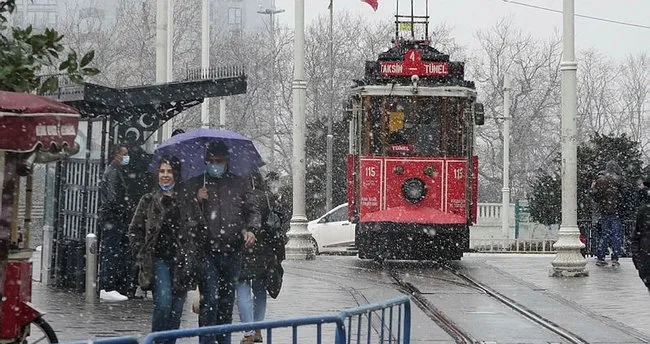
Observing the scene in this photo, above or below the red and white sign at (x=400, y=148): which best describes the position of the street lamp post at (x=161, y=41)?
above

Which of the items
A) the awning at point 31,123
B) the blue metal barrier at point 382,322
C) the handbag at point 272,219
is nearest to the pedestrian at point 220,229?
the handbag at point 272,219

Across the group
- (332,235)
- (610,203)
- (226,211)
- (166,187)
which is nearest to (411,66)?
(610,203)

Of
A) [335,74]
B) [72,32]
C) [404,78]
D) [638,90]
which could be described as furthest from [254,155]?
[638,90]

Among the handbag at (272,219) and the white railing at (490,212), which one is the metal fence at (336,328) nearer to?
the handbag at (272,219)

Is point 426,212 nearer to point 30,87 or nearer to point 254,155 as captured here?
point 254,155

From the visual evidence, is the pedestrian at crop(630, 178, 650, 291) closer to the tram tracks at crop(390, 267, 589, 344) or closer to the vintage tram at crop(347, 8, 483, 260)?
the tram tracks at crop(390, 267, 589, 344)

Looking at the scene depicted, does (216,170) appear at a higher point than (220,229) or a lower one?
higher

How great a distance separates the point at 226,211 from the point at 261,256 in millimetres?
1095

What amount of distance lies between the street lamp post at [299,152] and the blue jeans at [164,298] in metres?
14.1

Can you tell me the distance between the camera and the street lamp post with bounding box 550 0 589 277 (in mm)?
19781

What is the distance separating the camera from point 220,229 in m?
10.2

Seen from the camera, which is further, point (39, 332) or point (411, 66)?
point (411, 66)

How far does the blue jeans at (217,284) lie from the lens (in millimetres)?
10227

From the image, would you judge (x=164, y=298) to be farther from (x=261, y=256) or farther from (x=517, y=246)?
(x=517, y=246)
